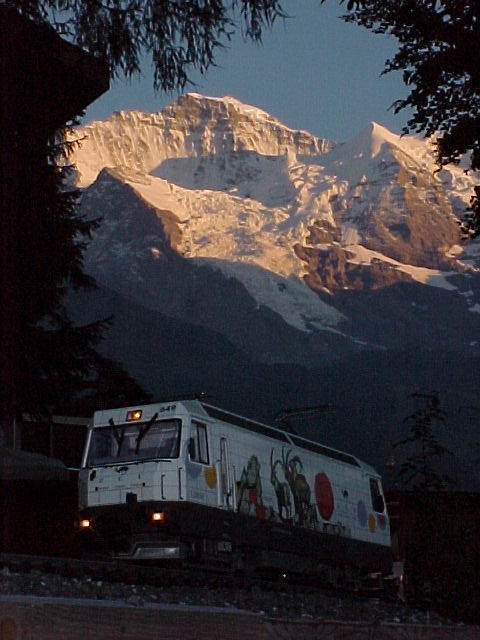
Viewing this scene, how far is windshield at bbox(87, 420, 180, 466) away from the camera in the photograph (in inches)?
864

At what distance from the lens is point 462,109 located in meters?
11.0

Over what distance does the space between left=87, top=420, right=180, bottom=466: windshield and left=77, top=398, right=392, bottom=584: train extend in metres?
0.02

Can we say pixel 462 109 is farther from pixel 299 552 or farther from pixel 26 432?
pixel 26 432

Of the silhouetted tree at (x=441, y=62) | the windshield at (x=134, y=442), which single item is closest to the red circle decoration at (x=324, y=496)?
the windshield at (x=134, y=442)

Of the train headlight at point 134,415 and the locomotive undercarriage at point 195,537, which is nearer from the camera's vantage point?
the locomotive undercarriage at point 195,537

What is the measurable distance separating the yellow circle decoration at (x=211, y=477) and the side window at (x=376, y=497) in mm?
10055

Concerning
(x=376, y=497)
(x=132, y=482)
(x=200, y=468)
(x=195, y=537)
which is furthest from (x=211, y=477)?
(x=376, y=497)

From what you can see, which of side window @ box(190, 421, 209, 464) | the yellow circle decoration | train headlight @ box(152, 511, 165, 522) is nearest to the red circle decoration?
the yellow circle decoration

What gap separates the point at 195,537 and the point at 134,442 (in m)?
2.53

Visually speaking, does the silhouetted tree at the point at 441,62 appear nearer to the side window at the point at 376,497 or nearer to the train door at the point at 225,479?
the train door at the point at 225,479

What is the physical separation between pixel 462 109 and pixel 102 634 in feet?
30.7

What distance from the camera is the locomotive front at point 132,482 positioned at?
21219 mm

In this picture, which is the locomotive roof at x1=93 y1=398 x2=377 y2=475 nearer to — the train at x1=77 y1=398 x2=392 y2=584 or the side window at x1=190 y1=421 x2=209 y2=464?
the train at x1=77 y1=398 x2=392 y2=584

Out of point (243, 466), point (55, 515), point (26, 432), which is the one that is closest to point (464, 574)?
point (243, 466)
